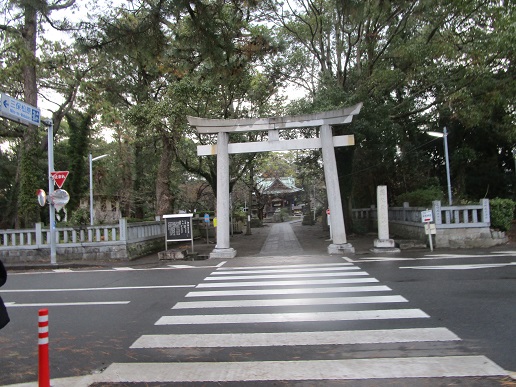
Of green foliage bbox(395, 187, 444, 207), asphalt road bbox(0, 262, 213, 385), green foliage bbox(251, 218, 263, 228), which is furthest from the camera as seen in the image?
green foliage bbox(251, 218, 263, 228)

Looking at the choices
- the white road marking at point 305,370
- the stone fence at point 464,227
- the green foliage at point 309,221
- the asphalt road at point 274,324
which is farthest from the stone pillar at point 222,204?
the green foliage at point 309,221

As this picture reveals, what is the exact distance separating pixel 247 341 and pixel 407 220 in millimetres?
16438

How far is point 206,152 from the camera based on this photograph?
664 inches

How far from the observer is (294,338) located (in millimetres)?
5383

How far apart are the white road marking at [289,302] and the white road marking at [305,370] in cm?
278

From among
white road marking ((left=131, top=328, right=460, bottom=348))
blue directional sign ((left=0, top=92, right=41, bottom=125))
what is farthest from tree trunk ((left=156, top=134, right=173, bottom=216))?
white road marking ((left=131, top=328, right=460, bottom=348))

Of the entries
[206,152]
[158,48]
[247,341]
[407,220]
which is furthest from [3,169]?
[247,341]

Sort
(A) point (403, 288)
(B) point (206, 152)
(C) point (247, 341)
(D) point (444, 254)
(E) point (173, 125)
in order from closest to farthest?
(C) point (247, 341), (A) point (403, 288), (D) point (444, 254), (B) point (206, 152), (E) point (173, 125)

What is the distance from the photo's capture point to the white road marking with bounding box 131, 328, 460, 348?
5.17 m

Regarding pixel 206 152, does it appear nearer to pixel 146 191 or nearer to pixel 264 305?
pixel 264 305

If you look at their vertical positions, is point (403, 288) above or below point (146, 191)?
below

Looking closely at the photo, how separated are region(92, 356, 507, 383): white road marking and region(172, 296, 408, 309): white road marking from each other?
2.78m

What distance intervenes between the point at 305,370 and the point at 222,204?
12369 mm

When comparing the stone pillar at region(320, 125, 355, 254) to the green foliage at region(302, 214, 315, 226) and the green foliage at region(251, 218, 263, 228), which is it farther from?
the green foliage at region(251, 218, 263, 228)
